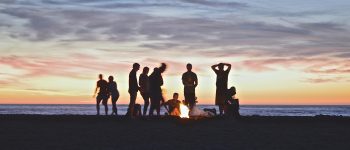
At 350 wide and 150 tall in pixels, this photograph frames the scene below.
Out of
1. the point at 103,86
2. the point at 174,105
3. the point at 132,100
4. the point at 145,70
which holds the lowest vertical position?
the point at 174,105

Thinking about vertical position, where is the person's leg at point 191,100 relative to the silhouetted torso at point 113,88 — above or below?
below

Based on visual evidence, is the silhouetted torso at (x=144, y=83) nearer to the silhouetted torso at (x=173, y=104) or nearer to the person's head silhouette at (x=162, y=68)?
the person's head silhouette at (x=162, y=68)

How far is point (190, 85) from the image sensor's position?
19.9m

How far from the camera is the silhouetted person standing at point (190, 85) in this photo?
1984cm

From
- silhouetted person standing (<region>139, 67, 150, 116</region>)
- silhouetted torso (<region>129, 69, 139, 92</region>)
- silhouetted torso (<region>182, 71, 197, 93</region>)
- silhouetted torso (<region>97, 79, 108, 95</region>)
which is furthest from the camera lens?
silhouetted torso (<region>97, 79, 108, 95</region>)

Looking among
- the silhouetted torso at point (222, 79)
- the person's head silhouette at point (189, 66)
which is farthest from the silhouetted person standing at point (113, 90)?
the silhouetted torso at point (222, 79)

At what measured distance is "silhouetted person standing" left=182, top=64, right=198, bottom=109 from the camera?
65.1ft

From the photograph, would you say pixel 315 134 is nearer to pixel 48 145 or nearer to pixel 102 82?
pixel 48 145

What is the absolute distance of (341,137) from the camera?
43.4 feet

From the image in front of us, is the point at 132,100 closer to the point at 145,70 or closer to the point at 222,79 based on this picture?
the point at 145,70

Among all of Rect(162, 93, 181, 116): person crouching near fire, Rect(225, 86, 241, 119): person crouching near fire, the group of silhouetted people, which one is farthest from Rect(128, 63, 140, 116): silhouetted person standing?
Rect(225, 86, 241, 119): person crouching near fire

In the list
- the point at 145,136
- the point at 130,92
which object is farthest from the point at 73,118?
the point at 145,136

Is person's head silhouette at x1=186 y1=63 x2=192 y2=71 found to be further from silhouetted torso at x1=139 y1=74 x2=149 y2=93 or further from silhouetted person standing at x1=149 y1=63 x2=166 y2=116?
silhouetted torso at x1=139 y1=74 x2=149 y2=93

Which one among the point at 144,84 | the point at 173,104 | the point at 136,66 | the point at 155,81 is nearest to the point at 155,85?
the point at 155,81
